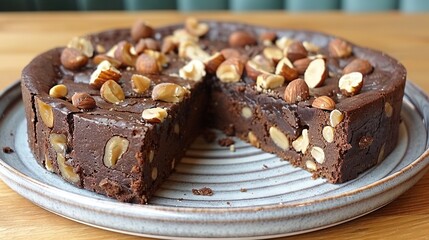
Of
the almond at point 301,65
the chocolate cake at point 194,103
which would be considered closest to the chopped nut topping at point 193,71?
the chocolate cake at point 194,103

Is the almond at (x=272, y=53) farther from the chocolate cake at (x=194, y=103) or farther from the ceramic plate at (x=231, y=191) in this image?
the ceramic plate at (x=231, y=191)

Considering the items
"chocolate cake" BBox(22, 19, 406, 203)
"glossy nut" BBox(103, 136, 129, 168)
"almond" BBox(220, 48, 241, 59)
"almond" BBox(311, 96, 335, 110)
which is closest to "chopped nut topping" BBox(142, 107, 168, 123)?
"chocolate cake" BBox(22, 19, 406, 203)

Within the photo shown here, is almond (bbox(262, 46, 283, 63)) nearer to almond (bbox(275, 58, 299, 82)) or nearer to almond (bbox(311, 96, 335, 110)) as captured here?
almond (bbox(275, 58, 299, 82))

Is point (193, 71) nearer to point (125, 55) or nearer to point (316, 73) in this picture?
point (125, 55)

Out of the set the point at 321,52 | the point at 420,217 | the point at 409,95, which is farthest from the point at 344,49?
the point at 420,217

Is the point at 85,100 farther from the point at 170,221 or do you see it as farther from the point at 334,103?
the point at 334,103

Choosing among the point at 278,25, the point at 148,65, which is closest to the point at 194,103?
the point at 148,65
